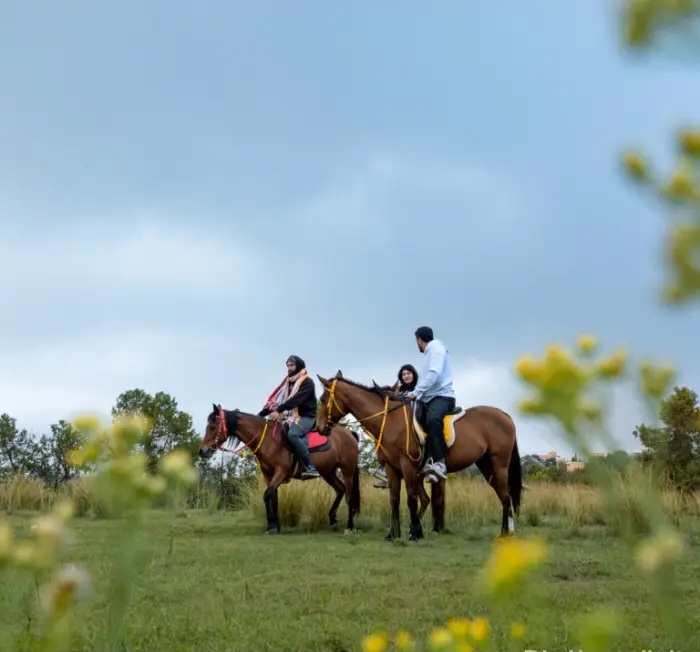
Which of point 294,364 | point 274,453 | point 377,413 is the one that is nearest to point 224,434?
point 274,453

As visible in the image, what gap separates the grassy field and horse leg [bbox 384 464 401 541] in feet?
1.01

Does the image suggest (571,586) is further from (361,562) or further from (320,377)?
(320,377)

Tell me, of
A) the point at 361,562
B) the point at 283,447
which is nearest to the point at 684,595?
the point at 361,562

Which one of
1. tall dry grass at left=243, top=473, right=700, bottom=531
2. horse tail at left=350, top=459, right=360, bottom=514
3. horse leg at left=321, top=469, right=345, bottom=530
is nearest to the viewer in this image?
tall dry grass at left=243, top=473, right=700, bottom=531

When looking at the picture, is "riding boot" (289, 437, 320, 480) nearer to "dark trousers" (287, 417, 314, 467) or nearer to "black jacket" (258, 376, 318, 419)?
"dark trousers" (287, 417, 314, 467)

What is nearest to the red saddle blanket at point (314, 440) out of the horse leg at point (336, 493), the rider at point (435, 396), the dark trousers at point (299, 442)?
the dark trousers at point (299, 442)

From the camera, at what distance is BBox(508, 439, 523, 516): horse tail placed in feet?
31.3

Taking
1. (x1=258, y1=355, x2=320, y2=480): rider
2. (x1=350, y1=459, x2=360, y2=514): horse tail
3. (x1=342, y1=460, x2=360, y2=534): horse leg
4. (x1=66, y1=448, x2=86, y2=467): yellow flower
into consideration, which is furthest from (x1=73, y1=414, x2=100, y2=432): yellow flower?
(x1=350, y1=459, x2=360, y2=514): horse tail

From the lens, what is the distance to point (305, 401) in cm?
1088

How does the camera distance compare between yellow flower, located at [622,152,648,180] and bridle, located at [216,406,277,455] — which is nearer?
yellow flower, located at [622,152,648,180]

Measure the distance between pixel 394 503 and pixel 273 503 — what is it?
1768 millimetres

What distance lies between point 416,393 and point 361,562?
2.84m

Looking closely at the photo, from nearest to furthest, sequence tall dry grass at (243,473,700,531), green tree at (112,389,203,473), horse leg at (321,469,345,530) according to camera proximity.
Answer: tall dry grass at (243,473,700,531), horse leg at (321,469,345,530), green tree at (112,389,203,473)

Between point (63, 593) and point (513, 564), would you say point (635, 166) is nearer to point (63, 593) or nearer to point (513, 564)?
point (513, 564)
